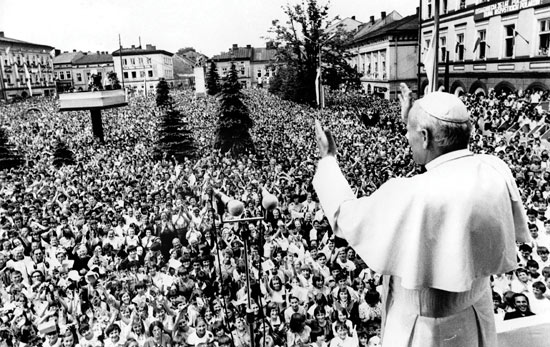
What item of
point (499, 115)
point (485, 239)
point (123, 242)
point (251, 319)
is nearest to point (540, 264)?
point (251, 319)

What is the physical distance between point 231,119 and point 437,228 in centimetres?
Result: 1599

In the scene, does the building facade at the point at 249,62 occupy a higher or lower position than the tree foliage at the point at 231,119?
higher

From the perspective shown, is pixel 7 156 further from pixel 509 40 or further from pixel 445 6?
pixel 445 6

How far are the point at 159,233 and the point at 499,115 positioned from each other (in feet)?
43.4

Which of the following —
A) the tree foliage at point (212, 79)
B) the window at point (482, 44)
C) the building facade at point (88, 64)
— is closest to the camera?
the window at point (482, 44)

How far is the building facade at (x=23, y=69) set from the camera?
30836 mm

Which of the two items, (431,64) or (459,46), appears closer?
(431,64)

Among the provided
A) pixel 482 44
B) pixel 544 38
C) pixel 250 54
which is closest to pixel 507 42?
pixel 482 44

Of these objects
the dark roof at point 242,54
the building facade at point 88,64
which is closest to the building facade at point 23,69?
the building facade at point 88,64

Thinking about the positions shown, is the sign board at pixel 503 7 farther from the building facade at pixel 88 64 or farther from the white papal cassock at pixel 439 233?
the building facade at pixel 88 64

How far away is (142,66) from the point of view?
163 ft

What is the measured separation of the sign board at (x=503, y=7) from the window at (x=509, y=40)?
2.47 ft

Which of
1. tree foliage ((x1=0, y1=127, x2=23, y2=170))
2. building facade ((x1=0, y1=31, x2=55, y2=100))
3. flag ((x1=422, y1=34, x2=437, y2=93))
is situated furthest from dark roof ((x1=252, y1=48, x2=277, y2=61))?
flag ((x1=422, y1=34, x2=437, y2=93))

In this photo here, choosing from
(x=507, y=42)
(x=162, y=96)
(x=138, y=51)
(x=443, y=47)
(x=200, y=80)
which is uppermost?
(x=138, y=51)
